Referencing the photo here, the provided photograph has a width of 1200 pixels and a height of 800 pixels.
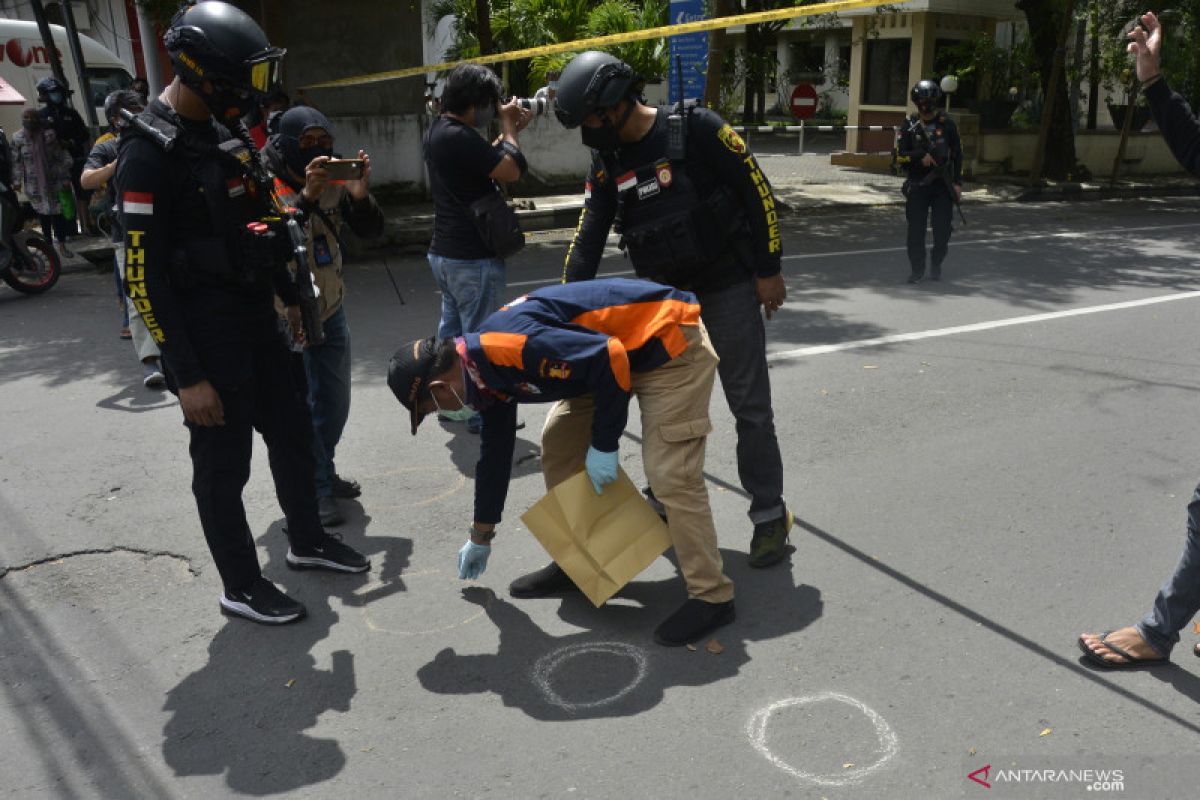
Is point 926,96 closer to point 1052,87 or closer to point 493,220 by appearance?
point 493,220

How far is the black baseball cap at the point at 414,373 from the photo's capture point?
334 cm

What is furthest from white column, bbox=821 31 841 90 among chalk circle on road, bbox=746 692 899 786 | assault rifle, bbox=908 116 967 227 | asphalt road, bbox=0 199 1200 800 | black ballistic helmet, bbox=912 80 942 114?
chalk circle on road, bbox=746 692 899 786

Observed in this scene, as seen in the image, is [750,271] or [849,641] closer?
[849,641]

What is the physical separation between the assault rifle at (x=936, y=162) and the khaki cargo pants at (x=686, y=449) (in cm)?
672

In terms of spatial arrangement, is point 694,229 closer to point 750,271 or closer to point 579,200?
point 750,271

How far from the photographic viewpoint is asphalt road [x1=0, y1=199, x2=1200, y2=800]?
291 cm

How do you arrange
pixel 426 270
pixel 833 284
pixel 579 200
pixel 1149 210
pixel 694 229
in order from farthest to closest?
pixel 1149 210, pixel 579 200, pixel 426 270, pixel 833 284, pixel 694 229

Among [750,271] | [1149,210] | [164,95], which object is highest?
[164,95]

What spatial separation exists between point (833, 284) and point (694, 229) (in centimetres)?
605

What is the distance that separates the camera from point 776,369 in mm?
6770

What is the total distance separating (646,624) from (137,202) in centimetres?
219

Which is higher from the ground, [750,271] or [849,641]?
[750,271]

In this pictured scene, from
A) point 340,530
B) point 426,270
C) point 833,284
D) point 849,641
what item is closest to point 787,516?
point 849,641

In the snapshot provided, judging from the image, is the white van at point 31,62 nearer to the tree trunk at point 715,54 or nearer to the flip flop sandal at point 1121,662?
the tree trunk at point 715,54
